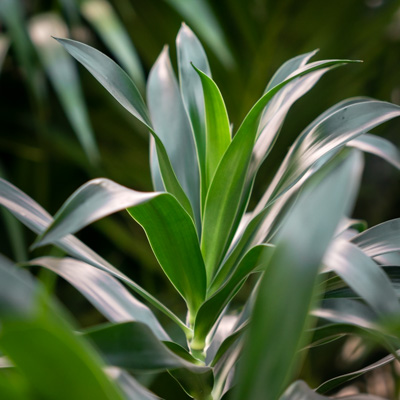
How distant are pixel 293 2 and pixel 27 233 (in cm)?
68

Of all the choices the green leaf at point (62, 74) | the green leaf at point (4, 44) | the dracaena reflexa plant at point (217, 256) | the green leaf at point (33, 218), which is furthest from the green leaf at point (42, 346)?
the green leaf at point (4, 44)

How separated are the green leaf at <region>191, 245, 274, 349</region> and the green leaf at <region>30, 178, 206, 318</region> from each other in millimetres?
16

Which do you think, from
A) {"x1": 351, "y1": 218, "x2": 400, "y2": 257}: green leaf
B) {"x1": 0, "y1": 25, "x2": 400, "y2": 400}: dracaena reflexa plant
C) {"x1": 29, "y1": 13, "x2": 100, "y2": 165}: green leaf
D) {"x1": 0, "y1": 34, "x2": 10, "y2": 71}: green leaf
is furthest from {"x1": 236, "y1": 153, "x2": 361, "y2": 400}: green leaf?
{"x1": 0, "y1": 34, "x2": 10, "y2": 71}: green leaf

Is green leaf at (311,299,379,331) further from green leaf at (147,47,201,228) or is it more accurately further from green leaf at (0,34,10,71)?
green leaf at (0,34,10,71)

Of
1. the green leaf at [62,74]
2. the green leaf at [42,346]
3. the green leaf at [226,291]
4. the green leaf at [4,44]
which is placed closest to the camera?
the green leaf at [42,346]

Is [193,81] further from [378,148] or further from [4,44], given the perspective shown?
[4,44]

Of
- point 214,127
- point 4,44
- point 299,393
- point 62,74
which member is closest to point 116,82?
point 214,127

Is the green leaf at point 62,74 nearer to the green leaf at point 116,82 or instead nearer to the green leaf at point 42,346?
the green leaf at point 116,82

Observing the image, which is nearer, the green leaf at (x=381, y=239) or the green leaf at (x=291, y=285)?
the green leaf at (x=291, y=285)

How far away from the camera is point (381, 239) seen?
278 millimetres

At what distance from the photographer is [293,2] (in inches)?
36.4

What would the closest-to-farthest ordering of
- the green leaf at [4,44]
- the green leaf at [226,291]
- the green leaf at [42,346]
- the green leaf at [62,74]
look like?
the green leaf at [42,346], the green leaf at [226,291], the green leaf at [62,74], the green leaf at [4,44]

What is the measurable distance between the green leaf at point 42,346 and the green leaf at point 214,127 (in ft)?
0.57

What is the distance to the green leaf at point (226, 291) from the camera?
0.83 feet
